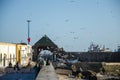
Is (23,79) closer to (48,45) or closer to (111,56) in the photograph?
(48,45)

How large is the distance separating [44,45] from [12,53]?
1468 centimetres

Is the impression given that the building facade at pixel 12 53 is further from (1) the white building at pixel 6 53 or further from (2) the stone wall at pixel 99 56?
(2) the stone wall at pixel 99 56

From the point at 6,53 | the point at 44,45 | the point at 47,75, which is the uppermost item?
the point at 44,45

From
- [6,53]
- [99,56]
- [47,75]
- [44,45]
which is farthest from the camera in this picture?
[99,56]

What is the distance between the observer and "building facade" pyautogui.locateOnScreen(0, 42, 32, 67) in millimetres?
38875

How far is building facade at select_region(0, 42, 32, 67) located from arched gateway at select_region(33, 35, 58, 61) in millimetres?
2370

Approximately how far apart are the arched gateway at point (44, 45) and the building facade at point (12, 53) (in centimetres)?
237

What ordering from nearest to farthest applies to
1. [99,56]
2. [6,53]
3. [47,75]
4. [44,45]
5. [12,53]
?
1. [47,75]
2. [6,53]
3. [12,53]
4. [44,45]
5. [99,56]

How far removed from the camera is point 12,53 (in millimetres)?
44125

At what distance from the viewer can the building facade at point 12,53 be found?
3888cm

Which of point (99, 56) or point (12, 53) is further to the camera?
point (99, 56)

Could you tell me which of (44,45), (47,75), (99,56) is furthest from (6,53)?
(99,56)

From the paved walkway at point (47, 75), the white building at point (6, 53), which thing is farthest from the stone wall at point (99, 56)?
the paved walkway at point (47, 75)

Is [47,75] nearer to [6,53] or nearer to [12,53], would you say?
[6,53]
